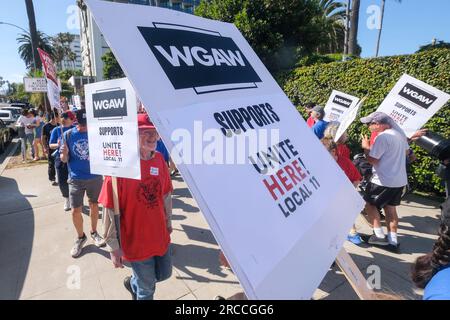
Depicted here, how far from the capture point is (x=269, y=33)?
11.2 meters

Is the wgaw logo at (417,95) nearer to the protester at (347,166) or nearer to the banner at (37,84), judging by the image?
the protester at (347,166)

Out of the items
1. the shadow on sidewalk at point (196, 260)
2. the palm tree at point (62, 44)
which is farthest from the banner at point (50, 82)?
the palm tree at point (62, 44)

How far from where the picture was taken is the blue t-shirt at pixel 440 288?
99cm

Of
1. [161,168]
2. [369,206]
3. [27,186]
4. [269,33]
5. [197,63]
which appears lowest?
[27,186]

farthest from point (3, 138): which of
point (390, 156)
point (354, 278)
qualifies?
point (354, 278)

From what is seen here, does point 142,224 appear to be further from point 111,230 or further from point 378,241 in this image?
point 378,241

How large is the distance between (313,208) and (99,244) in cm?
358

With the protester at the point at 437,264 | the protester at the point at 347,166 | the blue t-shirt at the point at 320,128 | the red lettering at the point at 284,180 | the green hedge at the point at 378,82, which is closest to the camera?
the protester at the point at 437,264

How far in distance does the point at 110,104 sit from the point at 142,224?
104 cm

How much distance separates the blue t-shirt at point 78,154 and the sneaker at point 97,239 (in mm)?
924

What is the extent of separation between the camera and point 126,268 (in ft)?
11.3

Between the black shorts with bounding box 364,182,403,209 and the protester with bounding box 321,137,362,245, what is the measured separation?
284mm
